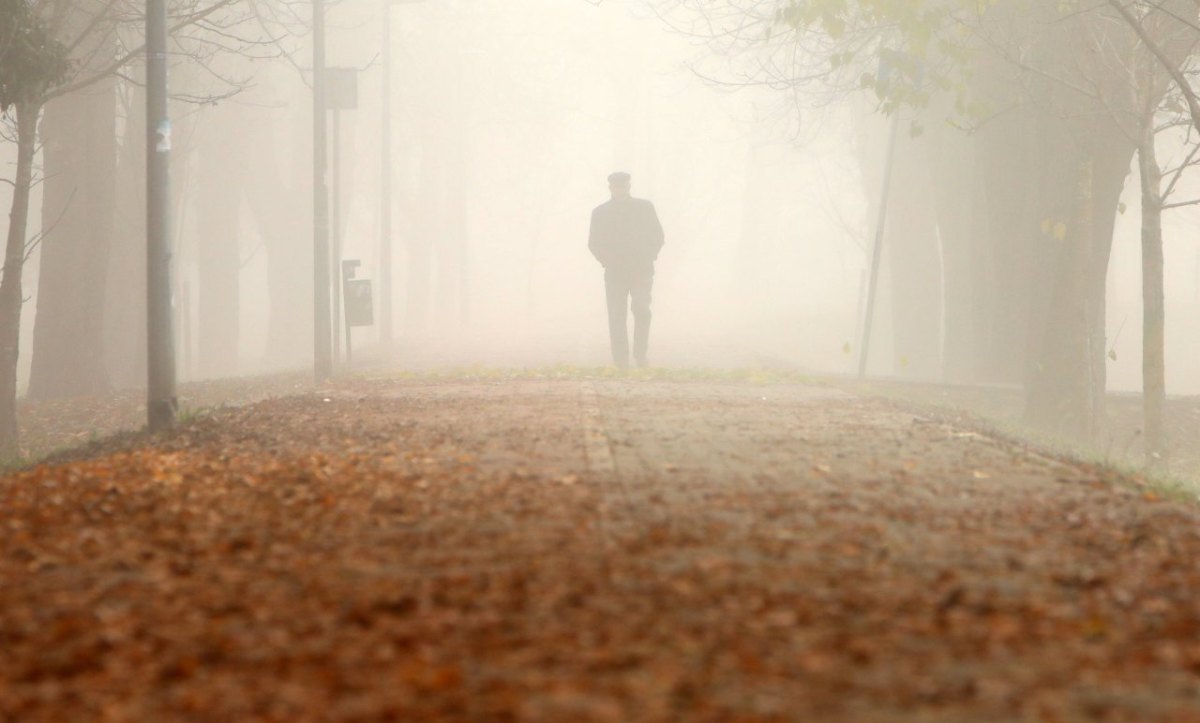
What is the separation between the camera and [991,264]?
22.6 meters

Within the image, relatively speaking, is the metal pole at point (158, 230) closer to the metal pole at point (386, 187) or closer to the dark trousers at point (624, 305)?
the dark trousers at point (624, 305)

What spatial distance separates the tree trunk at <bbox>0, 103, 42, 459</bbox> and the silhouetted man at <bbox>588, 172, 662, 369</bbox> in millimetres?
6863

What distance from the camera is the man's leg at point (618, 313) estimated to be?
19547 millimetres

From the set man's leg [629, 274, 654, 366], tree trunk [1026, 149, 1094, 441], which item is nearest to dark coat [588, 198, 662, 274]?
man's leg [629, 274, 654, 366]

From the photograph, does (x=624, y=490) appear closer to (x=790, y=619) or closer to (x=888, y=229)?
(x=790, y=619)

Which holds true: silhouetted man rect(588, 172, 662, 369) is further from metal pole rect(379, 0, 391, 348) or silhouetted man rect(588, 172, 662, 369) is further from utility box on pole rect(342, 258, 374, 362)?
metal pole rect(379, 0, 391, 348)

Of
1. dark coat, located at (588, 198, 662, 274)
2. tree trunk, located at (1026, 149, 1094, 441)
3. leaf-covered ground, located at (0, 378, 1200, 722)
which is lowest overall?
leaf-covered ground, located at (0, 378, 1200, 722)

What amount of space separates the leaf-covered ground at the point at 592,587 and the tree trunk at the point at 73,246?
10.6 m

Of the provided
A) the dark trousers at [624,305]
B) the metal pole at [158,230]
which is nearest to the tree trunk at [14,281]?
the metal pole at [158,230]

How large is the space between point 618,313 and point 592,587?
48.2 feet

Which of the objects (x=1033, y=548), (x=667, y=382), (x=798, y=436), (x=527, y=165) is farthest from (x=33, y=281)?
(x=1033, y=548)

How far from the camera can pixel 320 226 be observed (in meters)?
20.1

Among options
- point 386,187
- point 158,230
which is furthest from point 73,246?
point 386,187

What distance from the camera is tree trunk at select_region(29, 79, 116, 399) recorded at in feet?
62.9
